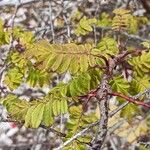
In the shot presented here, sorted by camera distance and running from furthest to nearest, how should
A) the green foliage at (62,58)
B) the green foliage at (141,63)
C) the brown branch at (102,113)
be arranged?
the green foliage at (141,63) → the green foliage at (62,58) → the brown branch at (102,113)

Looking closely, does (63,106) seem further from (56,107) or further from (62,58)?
(62,58)

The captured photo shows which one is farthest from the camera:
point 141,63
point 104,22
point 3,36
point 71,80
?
point 104,22

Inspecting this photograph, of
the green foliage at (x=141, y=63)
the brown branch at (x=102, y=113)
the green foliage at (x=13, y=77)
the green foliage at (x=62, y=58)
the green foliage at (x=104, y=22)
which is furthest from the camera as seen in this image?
the green foliage at (x=104, y=22)

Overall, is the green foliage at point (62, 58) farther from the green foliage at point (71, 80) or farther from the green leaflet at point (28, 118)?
the green leaflet at point (28, 118)

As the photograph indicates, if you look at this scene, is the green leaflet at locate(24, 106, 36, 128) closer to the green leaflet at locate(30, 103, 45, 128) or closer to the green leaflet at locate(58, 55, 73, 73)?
the green leaflet at locate(30, 103, 45, 128)

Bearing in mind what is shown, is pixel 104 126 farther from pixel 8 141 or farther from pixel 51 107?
pixel 8 141

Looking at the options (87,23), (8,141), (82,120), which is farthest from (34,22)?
(82,120)

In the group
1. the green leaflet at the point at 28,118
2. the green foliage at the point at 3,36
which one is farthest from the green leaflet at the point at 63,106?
the green foliage at the point at 3,36

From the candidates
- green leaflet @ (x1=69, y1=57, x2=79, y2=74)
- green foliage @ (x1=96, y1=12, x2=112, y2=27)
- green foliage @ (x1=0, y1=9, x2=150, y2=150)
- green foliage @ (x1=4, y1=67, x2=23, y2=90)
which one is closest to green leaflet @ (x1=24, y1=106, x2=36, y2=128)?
green foliage @ (x1=0, y1=9, x2=150, y2=150)

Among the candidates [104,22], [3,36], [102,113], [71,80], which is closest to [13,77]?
[3,36]
